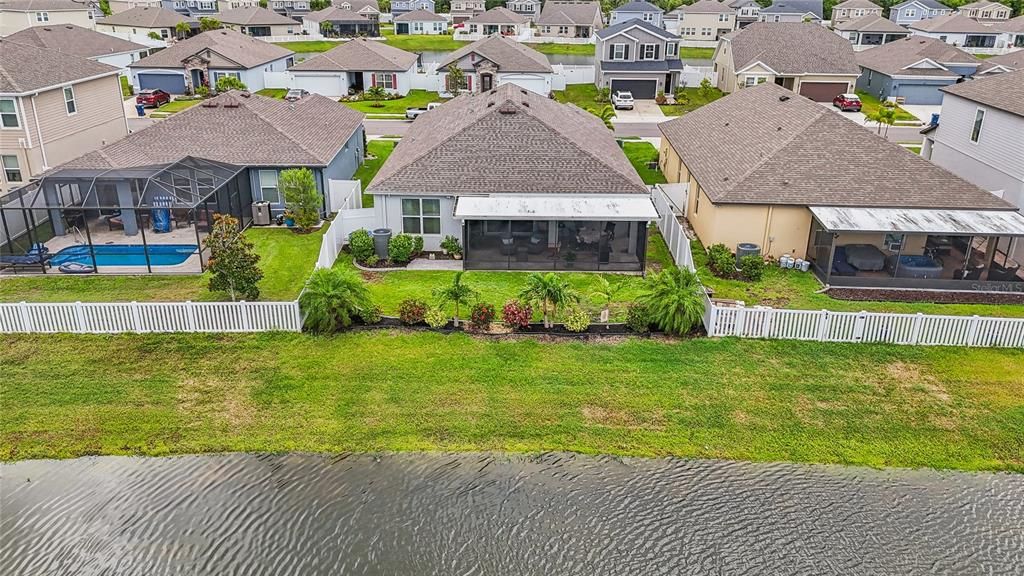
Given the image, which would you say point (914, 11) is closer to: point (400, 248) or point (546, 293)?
point (400, 248)

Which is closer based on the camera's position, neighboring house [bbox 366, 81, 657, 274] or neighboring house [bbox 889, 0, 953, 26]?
neighboring house [bbox 366, 81, 657, 274]

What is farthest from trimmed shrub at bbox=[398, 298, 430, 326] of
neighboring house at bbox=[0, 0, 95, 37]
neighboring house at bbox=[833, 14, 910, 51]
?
neighboring house at bbox=[833, 14, 910, 51]

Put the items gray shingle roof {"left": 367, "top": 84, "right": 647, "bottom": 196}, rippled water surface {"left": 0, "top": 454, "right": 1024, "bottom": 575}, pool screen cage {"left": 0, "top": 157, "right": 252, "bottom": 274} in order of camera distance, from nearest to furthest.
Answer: rippled water surface {"left": 0, "top": 454, "right": 1024, "bottom": 575} → pool screen cage {"left": 0, "top": 157, "right": 252, "bottom": 274} → gray shingle roof {"left": 367, "top": 84, "right": 647, "bottom": 196}

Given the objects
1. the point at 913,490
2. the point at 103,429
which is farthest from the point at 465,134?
the point at 913,490

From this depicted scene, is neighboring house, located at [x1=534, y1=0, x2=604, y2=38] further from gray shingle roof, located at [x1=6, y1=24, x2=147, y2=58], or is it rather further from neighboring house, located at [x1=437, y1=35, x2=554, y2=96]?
gray shingle roof, located at [x1=6, y1=24, x2=147, y2=58]

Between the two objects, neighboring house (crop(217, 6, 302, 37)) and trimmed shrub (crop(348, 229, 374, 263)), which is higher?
neighboring house (crop(217, 6, 302, 37))

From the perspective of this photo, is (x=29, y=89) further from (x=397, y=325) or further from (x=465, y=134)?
(x=397, y=325)
